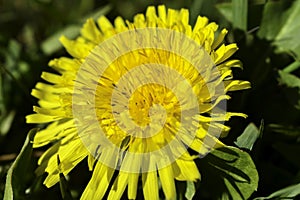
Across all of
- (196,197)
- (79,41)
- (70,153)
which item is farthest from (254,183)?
(79,41)

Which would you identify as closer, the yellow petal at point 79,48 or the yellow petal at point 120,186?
the yellow petal at point 120,186

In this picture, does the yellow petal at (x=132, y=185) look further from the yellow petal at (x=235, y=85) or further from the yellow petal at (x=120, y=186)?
the yellow petal at (x=235, y=85)

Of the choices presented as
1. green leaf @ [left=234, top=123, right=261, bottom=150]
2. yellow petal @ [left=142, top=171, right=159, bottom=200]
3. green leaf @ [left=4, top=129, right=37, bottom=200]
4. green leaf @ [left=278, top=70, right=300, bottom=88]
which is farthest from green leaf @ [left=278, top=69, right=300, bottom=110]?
green leaf @ [left=4, top=129, right=37, bottom=200]

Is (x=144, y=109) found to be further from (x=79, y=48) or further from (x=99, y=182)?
(x=79, y=48)

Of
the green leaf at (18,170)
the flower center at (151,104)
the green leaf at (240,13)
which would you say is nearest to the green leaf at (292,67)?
the green leaf at (240,13)

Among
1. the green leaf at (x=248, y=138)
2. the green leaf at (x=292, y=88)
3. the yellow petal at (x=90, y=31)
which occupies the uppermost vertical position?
the yellow petal at (x=90, y=31)

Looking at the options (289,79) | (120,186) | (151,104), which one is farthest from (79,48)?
(289,79)

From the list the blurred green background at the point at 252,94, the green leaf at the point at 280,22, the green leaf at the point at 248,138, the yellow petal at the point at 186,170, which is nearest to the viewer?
the yellow petal at the point at 186,170
